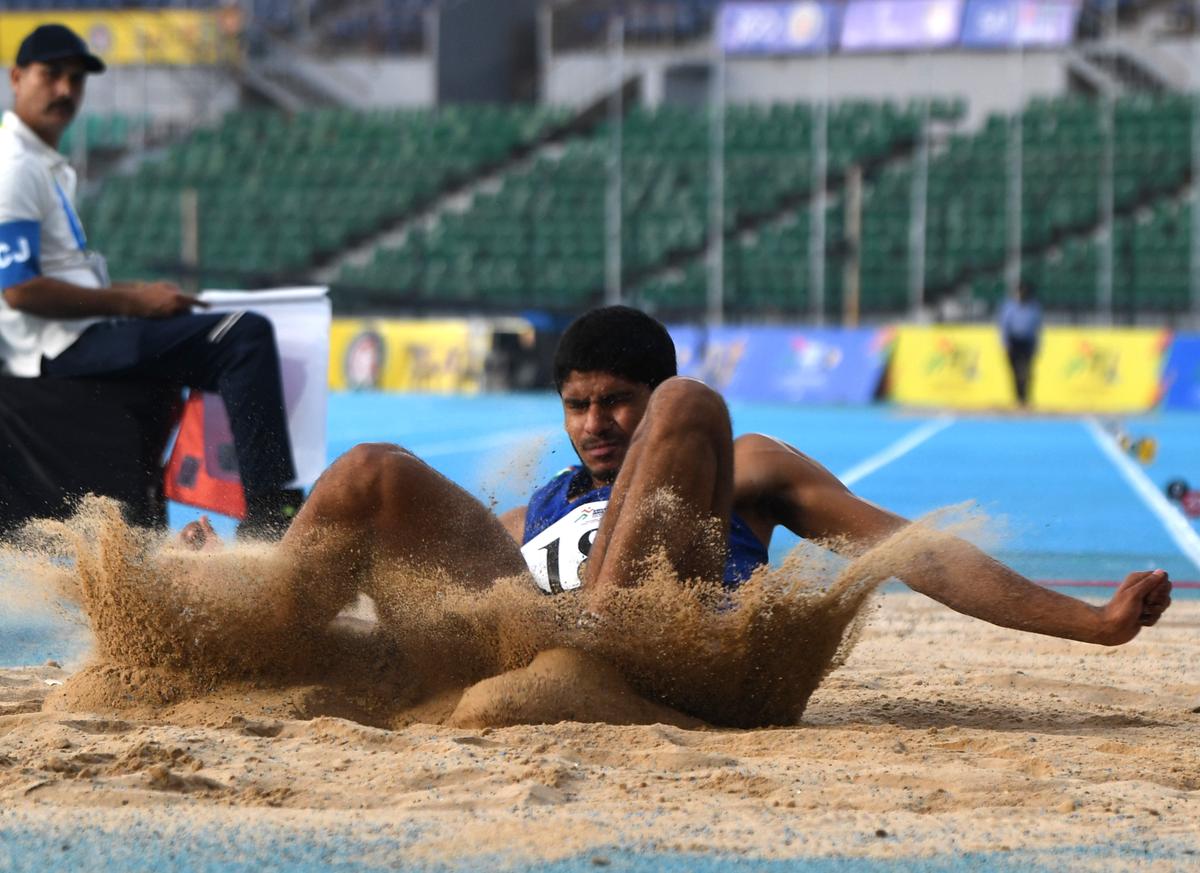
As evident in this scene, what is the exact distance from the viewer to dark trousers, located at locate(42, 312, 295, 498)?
20.9ft

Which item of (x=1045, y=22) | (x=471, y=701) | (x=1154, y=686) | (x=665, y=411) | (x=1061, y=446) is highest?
(x=1045, y=22)

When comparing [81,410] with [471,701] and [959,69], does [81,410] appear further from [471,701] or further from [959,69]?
[959,69]

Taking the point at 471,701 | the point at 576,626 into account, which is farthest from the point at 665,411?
the point at 471,701

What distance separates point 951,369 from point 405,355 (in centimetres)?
832

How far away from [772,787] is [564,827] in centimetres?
55

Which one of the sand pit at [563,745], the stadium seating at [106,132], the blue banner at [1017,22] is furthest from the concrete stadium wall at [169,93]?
the sand pit at [563,745]

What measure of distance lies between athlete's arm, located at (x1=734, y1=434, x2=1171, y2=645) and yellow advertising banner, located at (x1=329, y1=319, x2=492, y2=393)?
22.9 meters

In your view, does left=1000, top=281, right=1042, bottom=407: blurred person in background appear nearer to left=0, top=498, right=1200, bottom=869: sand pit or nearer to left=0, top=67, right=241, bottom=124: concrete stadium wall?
left=0, top=67, right=241, bottom=124: concrete stadium wall

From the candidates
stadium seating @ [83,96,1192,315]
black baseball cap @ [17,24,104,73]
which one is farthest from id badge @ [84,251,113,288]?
stadium seating @ [83,96,1192,315]

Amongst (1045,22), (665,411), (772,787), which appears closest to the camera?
(772,787)

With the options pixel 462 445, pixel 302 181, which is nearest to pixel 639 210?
pixel 302 181

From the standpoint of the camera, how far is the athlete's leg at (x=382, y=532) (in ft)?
13.2

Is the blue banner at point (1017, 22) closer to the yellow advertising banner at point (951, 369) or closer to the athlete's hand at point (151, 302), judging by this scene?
the yellow advertising banner at point (951, 369)

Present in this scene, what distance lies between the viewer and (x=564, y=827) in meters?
3.06
